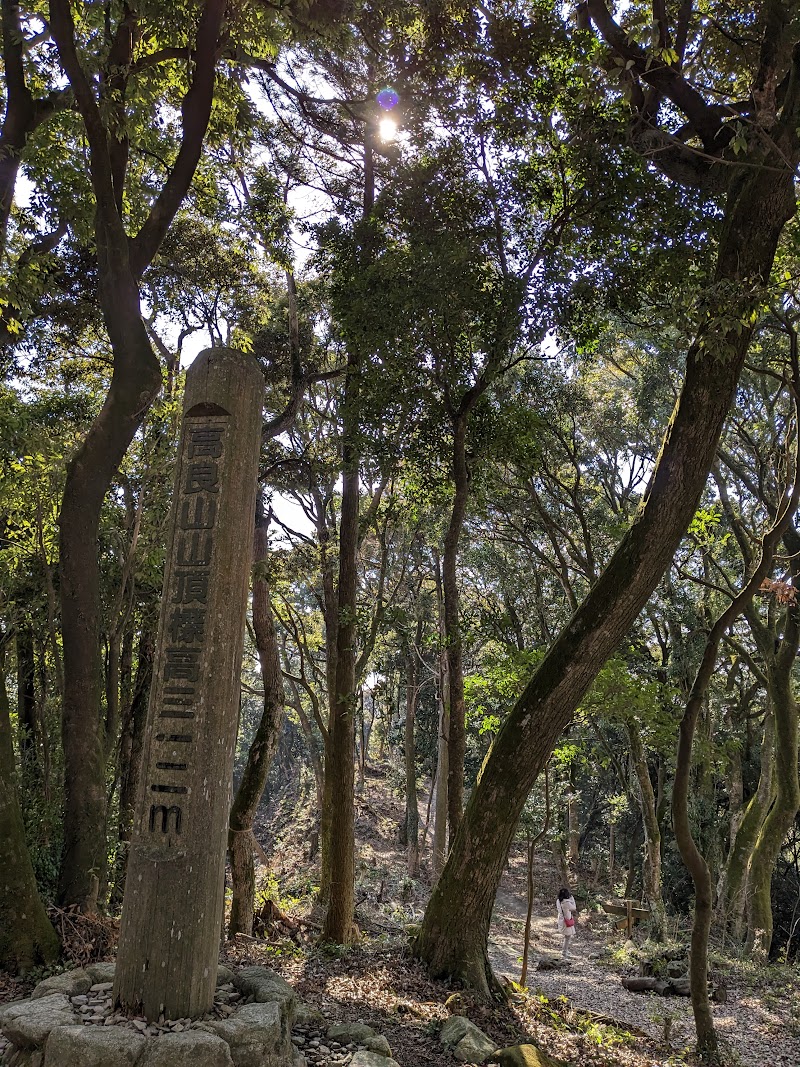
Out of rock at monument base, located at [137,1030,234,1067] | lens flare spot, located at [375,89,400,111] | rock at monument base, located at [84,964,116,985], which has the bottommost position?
rock at monument base, located at [137,1030,234,1067]

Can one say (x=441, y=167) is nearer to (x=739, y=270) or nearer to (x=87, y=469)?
(x=739, y=270)

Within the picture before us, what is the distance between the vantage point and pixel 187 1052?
3.63 m

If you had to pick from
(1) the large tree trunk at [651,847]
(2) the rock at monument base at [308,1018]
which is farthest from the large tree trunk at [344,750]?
(1) the large tree trunk at [651,847]

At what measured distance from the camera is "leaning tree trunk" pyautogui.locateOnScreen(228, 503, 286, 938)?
9.36 m

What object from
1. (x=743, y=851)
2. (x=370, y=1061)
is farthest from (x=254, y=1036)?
(x=743, y=851)

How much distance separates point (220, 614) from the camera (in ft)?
14.4

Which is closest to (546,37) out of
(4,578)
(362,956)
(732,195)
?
(732,195)

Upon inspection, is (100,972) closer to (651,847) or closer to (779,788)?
(779,788)

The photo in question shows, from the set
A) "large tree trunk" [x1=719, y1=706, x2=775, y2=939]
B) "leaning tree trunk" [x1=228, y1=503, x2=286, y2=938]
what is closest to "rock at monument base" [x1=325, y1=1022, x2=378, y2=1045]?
"leaning tree trunk" [x1=228, y1=503, x2=286, y2=938]

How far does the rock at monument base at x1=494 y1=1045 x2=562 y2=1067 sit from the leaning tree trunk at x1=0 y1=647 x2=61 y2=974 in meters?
3.18

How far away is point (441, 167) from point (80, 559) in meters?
5.32

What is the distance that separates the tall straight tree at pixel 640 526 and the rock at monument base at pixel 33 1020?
3346 mm

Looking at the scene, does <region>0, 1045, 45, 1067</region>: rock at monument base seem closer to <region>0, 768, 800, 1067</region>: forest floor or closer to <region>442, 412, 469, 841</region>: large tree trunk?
<region>0, 768, 800, 1067</region>: forest floor

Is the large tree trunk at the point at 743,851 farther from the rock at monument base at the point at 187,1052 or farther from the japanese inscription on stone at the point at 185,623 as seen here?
the japanese inscription on stone at the point at 185,623
